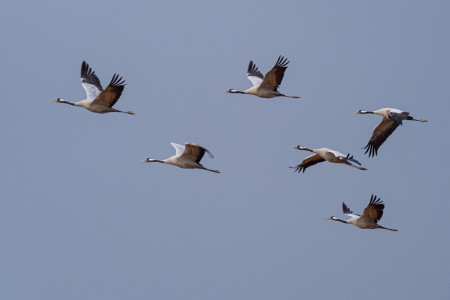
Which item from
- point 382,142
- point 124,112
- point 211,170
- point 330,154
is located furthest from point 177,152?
point 382,142

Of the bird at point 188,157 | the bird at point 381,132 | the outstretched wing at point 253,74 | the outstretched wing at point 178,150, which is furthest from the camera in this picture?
the outstretched wing at point 253,74

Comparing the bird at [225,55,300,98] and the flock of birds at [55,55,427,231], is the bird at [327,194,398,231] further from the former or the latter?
the bird at [225,55,300,98]

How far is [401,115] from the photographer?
21.6m

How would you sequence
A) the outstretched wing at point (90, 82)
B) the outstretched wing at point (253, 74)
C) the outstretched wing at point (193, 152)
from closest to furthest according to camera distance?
1. the outstretched wing at point (193, 152)
2. the outstretched wing at point (90, 82)
3. the outstretched wing at point (253, 74)

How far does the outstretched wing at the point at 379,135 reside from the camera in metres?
22.8

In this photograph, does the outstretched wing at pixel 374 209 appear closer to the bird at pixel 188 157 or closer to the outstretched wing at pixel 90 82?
the bird at pixel 188 157

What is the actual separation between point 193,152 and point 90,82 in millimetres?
5210

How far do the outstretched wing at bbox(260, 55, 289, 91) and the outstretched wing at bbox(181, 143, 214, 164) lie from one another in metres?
3.65

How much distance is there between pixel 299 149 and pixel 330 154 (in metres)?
2.05

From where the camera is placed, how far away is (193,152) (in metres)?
20.9

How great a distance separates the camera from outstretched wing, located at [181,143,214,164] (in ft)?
67.6

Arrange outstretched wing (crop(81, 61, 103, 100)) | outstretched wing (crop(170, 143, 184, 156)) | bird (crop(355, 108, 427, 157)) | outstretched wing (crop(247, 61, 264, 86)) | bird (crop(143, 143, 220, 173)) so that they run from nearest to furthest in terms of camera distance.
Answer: bird (crop(143, 143, 220, 173)) → outstretched wing (crop(170, 143, 184, 156)) → bird (crop(355, 108, 427, 157)) → outstretched wing (crop(81, 61, 103, 100)) → outstretched wing (crop(247, 61, 264, 86))

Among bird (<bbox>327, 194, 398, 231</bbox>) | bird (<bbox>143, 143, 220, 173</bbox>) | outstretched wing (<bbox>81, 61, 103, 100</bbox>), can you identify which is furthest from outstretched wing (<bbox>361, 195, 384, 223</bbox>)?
outstretched wing (<bbox>81, 61, 103, 100</bbox>)

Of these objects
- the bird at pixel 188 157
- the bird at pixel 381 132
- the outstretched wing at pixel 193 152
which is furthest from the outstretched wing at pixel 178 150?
the bird at pixel 381 132
